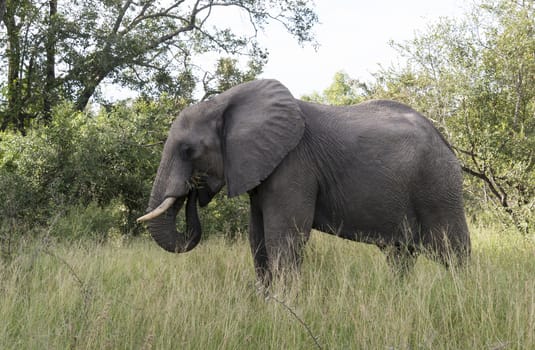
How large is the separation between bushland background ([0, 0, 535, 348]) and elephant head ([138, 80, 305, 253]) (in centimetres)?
66

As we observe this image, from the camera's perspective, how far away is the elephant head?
4.54 m

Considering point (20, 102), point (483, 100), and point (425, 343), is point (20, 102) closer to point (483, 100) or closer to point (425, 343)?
point (483, 100)

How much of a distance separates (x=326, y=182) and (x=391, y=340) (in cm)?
206

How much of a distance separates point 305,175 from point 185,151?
109 centimetres

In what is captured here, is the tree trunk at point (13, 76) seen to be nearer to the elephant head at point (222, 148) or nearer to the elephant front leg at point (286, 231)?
the elephant head at point (222, 148)

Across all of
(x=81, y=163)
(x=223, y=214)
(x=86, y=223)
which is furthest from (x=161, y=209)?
(x=223, y=214)

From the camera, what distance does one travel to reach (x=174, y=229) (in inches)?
188

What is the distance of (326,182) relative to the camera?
4824 mm

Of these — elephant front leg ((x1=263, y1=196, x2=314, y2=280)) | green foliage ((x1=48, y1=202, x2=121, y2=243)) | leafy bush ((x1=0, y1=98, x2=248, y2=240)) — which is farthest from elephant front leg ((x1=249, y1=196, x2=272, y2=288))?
green foliage ((x1=48, y1=202, x2=121, y2=243))

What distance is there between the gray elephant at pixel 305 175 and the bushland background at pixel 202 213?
0.39 meters

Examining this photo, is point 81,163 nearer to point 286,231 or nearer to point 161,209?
point 161,209

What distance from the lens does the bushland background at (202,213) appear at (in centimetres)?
331

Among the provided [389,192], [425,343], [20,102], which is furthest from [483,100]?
[20,102]

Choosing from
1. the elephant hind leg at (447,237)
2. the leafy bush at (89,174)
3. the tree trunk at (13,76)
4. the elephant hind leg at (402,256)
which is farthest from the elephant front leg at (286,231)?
the tree trunk at (13,76)
